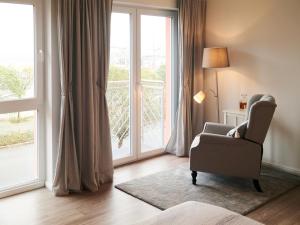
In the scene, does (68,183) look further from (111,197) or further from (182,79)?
(182,79)

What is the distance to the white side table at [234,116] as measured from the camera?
4586 millimetres

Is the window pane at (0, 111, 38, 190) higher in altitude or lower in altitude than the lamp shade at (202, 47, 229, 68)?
lower

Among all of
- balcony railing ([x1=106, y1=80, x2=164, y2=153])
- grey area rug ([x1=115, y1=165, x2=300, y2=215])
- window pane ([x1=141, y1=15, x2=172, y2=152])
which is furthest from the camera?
window pane ([x1=141, y1=15, x2=172, y2=152])

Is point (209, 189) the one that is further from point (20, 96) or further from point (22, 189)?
point (20, 96)

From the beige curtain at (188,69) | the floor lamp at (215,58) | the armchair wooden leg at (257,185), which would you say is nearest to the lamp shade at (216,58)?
the floor lamp at (215,58)

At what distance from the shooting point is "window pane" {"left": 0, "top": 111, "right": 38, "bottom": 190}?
3.64m

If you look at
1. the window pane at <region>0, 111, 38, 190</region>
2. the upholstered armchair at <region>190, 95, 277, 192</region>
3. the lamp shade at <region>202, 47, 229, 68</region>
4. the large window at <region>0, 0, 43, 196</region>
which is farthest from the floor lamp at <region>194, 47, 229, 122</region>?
the window pane at <region>0, 111, 38, 190</region>

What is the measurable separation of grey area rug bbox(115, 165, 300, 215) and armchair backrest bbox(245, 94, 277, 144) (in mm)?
576

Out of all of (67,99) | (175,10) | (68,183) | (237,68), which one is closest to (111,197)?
(68,183)

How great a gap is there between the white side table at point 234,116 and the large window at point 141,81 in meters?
0.85

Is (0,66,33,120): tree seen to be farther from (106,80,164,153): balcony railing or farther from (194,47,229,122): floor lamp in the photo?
(194,47,229,122): floor lamp

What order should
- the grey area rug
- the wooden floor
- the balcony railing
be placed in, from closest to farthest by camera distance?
the wooden floor
the grey area rug
the balcony railing

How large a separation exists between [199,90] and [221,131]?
45.1 inches

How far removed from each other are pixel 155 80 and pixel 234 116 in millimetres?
1209
